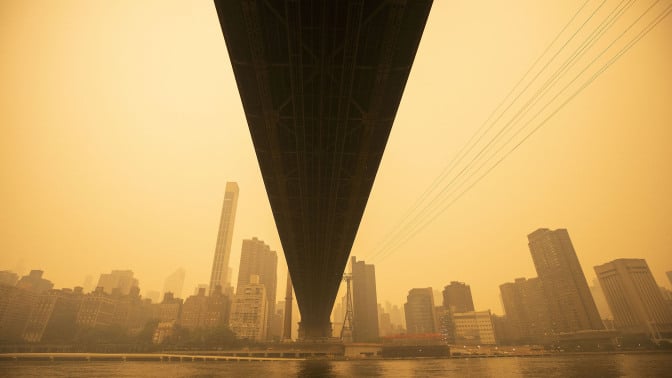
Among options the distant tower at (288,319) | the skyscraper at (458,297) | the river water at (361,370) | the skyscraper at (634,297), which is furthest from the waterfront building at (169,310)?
the skyscraper at (634,297)

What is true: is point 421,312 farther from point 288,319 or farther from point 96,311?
point 96,311

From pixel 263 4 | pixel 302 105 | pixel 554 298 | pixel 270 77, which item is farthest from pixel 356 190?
pixel 554 298

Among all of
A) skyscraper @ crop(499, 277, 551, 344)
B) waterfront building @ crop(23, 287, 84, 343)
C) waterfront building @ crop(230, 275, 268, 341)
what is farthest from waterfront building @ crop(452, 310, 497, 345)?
waterfront building @ crop(23, 287, 84, 343)

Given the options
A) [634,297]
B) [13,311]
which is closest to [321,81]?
[13,311]

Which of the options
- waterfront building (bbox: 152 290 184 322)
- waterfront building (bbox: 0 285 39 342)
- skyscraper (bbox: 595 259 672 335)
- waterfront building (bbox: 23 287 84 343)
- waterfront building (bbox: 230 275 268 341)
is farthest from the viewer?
waterfront building (bbox: 152 290 184 322)

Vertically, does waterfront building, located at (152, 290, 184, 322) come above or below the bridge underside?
above

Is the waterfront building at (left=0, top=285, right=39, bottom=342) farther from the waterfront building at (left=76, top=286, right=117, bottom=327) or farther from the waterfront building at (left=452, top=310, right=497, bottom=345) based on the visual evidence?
the waterfront building at (left=452, top=310, right=497, bottom=345)

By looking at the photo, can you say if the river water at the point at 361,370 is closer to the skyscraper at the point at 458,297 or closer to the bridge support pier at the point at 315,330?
the bridge support pier at the point at 315,330
